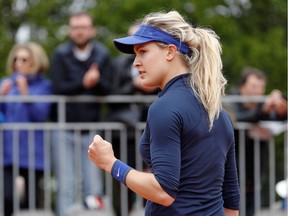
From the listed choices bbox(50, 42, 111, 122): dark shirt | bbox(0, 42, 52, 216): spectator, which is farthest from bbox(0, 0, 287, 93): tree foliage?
bbox(0, 42, 52, 216): spectator

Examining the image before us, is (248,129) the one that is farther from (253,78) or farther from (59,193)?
(59,193)

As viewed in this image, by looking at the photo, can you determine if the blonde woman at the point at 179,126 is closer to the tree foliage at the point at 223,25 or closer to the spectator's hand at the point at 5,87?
the spectator's hand at the point at 5,87

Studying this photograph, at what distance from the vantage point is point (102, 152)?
3771 millimetres

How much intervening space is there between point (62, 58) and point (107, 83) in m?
0.50

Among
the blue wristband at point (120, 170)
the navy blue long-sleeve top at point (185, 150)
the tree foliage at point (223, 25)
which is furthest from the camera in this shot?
the tree foliage at point (223, 25)

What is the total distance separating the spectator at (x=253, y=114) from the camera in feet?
25.5

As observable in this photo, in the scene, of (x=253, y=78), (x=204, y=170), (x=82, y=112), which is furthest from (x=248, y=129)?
(x=204, y=170)

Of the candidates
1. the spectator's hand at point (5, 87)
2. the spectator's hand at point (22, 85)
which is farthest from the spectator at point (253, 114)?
the spectator's hand at point (5, 87)

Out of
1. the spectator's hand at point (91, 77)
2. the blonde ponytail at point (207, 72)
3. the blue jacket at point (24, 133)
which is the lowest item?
the blue jacket at point (24, 133)

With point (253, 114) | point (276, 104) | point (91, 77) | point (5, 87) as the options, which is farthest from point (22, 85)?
point (276, 104)

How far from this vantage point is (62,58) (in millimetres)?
7887

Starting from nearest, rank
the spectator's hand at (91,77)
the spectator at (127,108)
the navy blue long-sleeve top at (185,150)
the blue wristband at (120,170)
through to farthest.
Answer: the navy blue long-sleeve top at (185,150)
the blue wristband at (120,170)
the spectator's hand at (91,77)
the spectator at (127,108)

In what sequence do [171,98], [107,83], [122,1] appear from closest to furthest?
[171,98], [107,83], [122,1]

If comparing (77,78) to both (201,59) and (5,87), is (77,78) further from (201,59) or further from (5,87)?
(201,59)
